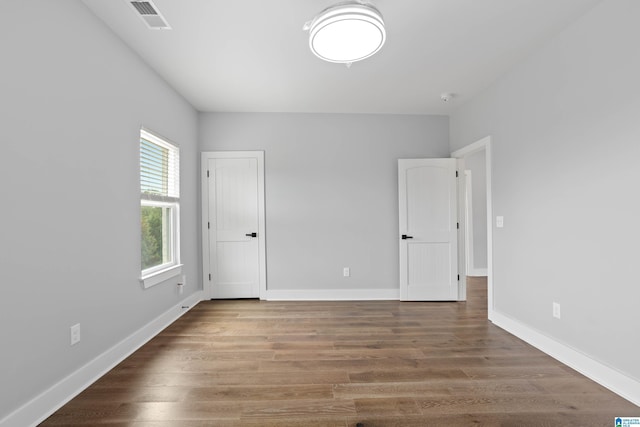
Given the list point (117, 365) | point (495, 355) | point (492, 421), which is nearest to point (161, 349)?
point (117, 365)

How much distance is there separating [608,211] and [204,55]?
3417 mm

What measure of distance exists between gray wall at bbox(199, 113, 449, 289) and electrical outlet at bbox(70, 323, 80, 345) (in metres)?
2.46

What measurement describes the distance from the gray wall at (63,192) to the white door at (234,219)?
58.1 inches

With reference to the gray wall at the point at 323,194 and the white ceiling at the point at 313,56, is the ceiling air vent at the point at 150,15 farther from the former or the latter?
the gray wall at the point at 323,194

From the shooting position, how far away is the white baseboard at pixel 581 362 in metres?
1.95

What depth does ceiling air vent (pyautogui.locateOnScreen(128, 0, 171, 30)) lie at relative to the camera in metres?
2.08

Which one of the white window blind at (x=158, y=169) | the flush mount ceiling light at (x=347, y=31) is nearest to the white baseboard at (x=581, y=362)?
the flush mount ceiling light at (x=347, y=31)

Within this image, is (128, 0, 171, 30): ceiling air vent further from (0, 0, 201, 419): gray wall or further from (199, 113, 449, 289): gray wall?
(199, 113, 449, 289): gray wall

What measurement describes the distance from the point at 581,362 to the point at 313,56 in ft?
10.8

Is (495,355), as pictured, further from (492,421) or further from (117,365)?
(117,365)

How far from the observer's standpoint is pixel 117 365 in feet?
7.98

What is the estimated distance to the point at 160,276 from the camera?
316cm

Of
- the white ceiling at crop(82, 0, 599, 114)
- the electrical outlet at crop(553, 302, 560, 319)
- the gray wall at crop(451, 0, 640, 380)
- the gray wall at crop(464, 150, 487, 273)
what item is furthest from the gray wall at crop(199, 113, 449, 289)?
the gray wall at crop(464, 150, 487, 273)

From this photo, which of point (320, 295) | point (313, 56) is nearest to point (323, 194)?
point (320, 295)
